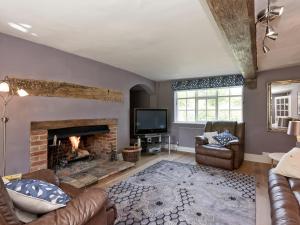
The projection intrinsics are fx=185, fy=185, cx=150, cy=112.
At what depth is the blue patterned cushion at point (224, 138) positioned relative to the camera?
4.03m

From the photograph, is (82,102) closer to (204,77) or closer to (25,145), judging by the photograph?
(25,145)

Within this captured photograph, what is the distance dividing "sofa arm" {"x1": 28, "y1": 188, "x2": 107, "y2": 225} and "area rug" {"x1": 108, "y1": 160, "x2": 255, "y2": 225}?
83 centimetres

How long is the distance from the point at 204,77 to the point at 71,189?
14.5 ft

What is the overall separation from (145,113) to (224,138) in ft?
6.86

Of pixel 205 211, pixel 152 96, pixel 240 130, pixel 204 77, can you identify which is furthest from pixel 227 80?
pixel 205 211

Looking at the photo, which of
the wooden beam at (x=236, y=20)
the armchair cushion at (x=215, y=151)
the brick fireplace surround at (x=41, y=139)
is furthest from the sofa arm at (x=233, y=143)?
the brick fireplace surround at (x=41, y=139)

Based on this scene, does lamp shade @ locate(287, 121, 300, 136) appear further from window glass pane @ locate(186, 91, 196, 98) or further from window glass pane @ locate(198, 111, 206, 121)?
window glass pane @ locate(186, 91, 196, 98)

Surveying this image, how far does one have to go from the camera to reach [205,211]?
7.24 ft

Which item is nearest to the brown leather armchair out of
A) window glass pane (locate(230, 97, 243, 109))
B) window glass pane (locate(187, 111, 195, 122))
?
window glass pane (locate(230, 97, 243, 109))

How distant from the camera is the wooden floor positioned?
2197mm

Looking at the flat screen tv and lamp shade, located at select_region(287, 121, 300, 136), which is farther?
the flat screen tv

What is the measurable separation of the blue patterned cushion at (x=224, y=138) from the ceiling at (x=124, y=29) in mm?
1579

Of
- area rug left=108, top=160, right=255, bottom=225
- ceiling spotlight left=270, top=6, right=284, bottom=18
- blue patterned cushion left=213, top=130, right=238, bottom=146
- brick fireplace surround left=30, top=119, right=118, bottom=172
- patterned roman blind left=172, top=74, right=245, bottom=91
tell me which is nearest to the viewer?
ceiling spotlight left=270, top=6, right=284, bottom=18

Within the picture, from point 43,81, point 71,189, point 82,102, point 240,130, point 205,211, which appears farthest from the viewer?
point 240,130
